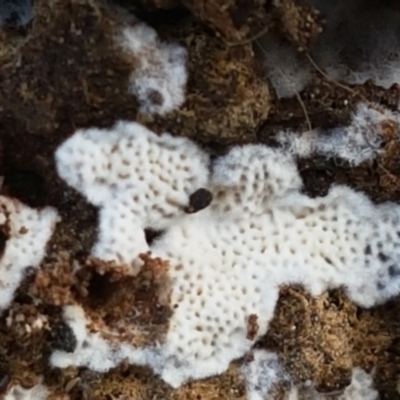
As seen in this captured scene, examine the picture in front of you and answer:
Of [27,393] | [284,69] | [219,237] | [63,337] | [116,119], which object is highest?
[284,69]

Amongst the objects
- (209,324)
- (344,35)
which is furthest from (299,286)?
(344,35)

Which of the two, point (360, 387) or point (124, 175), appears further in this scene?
point (360, 387)

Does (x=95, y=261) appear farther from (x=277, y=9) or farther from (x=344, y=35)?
(x=344, y=35)

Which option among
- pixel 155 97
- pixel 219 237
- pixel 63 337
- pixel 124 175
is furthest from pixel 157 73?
pixel 63 337

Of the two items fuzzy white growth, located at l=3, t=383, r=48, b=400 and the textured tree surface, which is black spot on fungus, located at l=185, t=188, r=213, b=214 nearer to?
the textured tree surface

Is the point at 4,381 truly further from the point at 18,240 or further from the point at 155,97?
the point at 155,97

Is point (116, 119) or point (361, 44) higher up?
Answer: point (361, 44)
